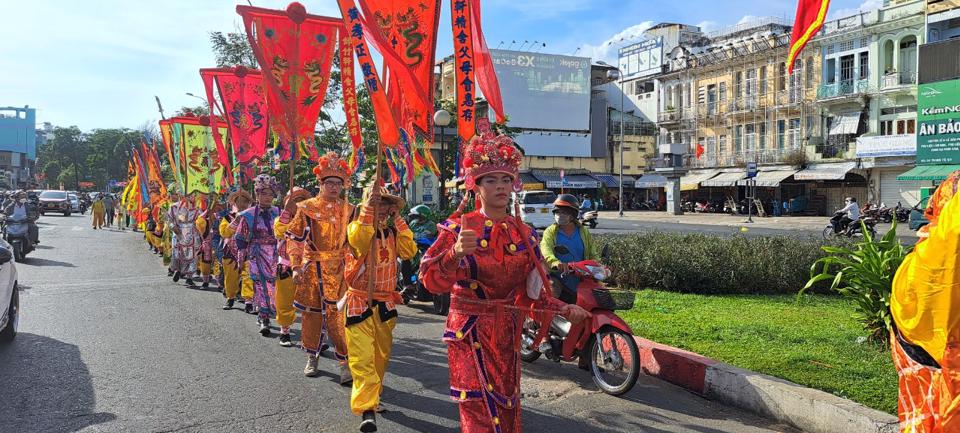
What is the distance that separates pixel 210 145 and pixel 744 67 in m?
35.1

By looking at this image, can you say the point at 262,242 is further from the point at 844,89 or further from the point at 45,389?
the point at 844,89

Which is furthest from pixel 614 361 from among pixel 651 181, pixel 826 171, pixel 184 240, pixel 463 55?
pixel 651 181

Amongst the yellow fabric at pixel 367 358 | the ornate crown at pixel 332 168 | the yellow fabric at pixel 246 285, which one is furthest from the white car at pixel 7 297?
the yellow fabric at pixel 367 358

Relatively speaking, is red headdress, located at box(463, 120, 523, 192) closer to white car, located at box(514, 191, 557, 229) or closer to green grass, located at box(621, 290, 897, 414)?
green grass, located at box(621, 290, 897, 414)

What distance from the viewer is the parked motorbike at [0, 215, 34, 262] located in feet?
49.6

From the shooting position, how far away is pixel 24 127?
71.2 meters

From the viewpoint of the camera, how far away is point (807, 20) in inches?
172

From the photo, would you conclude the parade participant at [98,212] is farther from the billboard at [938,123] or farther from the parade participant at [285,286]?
the billboard at [938,123]

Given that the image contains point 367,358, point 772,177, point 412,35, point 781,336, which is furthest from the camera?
point 772,177

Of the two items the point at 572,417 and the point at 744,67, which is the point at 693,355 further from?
the point at 744,67

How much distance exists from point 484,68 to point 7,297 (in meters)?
5.28

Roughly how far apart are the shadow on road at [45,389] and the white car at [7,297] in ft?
0.48

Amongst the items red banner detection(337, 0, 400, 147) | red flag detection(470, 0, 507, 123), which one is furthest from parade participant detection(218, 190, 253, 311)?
red flag detection(470, 0, 507, 123)

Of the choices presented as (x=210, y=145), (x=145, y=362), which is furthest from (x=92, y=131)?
(x=145, y=362)
